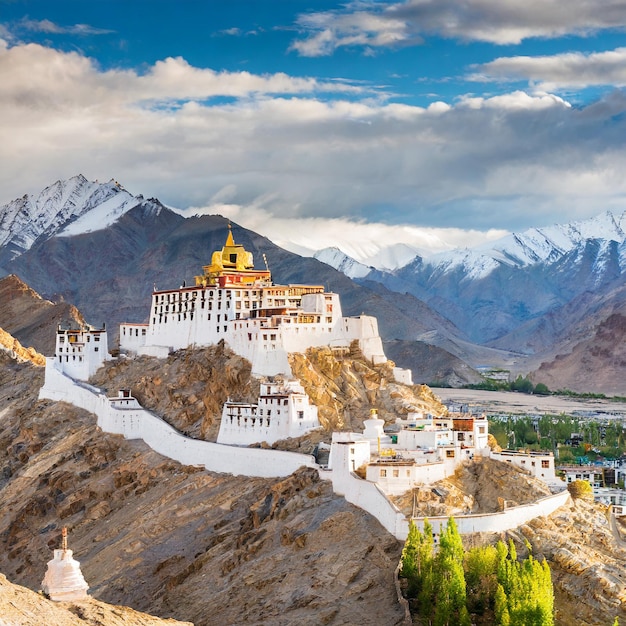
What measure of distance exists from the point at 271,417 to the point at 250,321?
423 inches

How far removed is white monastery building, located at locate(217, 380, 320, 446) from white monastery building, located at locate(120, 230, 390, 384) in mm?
4450

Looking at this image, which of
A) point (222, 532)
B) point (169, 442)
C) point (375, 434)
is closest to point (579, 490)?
point (375, 434)

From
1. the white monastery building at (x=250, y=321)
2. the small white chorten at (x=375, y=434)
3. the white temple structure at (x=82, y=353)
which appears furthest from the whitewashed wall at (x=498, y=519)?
the white temple structure at (x=82, y=353)

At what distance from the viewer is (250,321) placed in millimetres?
93562

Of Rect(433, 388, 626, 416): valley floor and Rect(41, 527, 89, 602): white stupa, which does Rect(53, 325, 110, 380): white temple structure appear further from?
Rect(433, 388, 626, 416): valley floor

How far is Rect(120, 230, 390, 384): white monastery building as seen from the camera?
9162 cm

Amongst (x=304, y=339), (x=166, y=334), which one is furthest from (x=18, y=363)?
(x=304, y=339)

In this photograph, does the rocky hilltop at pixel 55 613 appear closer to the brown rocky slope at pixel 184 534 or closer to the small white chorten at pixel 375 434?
the brown rocky slope at pixel 184 534

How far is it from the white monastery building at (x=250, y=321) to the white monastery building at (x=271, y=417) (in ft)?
14.6

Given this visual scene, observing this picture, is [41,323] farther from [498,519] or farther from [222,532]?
[498,519]

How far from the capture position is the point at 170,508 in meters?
84.0

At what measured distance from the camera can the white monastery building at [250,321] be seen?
91625mm

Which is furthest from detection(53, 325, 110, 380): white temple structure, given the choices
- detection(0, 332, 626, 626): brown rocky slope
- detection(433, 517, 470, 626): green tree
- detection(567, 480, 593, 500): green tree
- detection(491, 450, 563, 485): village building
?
detection(433, 517, 470, 626): green tree

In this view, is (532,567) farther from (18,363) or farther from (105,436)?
(18,363)
